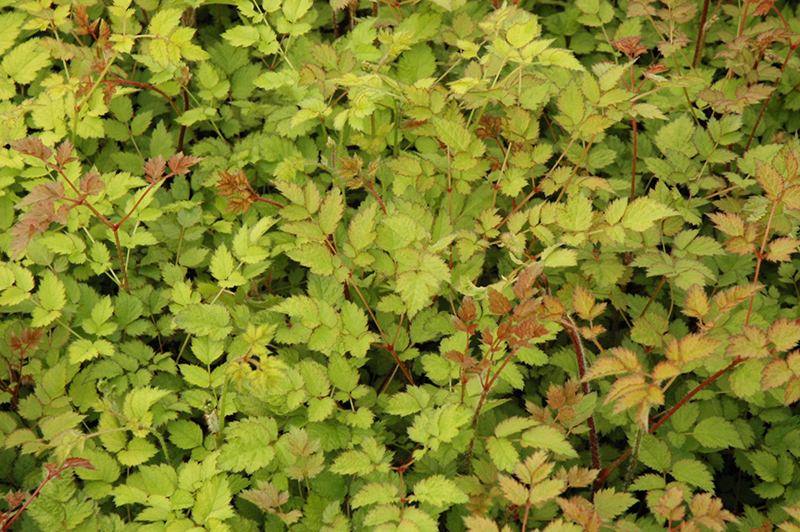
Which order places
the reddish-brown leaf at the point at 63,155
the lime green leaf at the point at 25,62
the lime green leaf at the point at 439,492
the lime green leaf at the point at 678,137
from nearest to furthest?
1. the lime green leaf at the point at 439,492
2. the reddish-brown leaf at the point at 63,155
3. the lime green leaf at the point at 678,137
4. the lime green leaf at the point at 25,62

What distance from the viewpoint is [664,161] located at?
92.0 inches

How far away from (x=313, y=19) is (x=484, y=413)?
1.77 m

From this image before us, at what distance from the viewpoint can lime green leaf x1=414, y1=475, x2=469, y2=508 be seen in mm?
1623

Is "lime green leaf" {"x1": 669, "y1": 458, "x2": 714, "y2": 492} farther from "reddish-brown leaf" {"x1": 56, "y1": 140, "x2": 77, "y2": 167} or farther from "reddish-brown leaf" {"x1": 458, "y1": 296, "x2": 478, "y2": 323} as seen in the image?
"reddish-brown leaf" {"x1": 56, "y1": 140, "x2": 77, "y2": 167}

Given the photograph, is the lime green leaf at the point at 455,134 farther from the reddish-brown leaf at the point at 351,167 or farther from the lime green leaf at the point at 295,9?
the lime green leaf at the point at 295,9

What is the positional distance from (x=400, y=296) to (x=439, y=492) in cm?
62

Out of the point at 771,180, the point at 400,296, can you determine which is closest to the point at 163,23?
the point at 400,296

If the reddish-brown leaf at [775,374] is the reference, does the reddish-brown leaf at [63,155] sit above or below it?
above

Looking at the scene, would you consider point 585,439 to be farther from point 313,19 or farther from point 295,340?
point 313,19

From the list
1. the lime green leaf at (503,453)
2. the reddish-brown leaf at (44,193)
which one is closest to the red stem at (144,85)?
the reddish-brown leaf at (44,193)

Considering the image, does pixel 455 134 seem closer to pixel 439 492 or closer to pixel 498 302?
pixel 498 302

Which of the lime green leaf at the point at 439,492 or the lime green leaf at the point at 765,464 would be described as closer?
the lime green leaf at the point at 439,492

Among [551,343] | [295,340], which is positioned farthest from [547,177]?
[295,340]

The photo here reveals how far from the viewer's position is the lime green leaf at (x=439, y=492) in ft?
5.32
